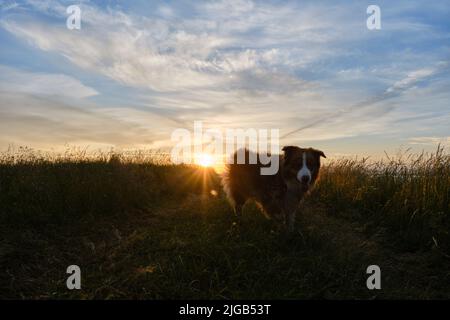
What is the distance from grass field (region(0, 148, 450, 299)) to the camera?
4965 mm

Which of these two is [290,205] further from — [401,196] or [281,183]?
[401,196]

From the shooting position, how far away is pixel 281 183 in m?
7.35

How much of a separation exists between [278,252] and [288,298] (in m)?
1.34

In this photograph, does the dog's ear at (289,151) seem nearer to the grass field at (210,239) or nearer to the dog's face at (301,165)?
the dog's face at (301,165)

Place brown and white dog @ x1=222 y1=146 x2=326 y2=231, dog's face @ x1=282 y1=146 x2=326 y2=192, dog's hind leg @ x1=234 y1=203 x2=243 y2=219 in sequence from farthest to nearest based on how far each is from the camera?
dog's hind leg @ x1=234 y1=203 x2=243 y2=219, brown and white dog @ x1=222 y1=146 x2=326 y2=231, dog's face @ x1=282 y1=146 x2=326 y2=192

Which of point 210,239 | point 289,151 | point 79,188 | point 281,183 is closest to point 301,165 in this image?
point 289,151

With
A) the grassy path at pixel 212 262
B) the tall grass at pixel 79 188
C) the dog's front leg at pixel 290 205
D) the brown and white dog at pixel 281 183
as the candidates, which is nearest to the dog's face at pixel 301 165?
the brown and white dog at pixel 281 183

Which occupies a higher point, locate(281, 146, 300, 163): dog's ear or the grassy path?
locate(281, 146, 300, 163): dog's ear

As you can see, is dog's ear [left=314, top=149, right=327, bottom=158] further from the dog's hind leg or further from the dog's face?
the dog's hind leg

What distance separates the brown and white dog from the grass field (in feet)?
1.11

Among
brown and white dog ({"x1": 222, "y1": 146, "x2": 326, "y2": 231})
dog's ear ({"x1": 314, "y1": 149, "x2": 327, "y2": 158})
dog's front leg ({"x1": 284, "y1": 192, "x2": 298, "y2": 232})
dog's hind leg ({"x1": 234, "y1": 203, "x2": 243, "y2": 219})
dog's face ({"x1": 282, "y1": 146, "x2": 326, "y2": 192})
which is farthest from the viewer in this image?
dog's hind leg ({"x1": 234, "y1": 203, "x2": 243, "y2": 219})

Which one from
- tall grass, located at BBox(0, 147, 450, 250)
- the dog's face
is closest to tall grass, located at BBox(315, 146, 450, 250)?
tall grass, located at BBox(0, 147, 450, 250)

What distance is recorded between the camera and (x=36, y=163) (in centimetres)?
1124
